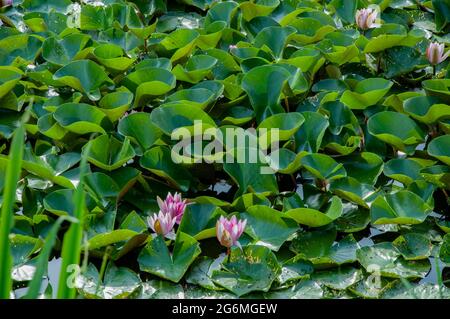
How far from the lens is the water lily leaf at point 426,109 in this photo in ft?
8.05

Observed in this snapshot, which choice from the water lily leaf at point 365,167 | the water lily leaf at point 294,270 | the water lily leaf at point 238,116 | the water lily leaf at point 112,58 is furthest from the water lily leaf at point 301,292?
the water lily leaf at point 112,58

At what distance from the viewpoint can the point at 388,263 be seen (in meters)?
2.05

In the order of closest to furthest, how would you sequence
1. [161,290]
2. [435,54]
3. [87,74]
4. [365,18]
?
[161,290]
[87,74]
[435,54]
[365,18]

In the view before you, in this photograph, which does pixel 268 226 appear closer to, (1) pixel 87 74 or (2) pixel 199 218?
(2) pixel 199 218

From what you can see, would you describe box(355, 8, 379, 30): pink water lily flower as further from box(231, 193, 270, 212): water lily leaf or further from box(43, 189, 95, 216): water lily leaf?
box(43, 189, 95, 216): water lily leaf

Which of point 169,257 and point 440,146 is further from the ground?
point 440,146

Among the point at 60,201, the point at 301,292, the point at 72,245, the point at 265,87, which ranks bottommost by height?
the point at 301,292

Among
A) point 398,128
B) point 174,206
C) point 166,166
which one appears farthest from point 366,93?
point 174,206

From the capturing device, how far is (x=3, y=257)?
4.35 ft

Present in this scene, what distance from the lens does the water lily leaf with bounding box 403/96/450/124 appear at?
2.45m

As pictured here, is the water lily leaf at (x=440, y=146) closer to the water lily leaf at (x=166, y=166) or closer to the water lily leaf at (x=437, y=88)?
the water lily leaf at (x=437, y=88)

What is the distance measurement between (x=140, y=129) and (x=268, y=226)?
523 mm

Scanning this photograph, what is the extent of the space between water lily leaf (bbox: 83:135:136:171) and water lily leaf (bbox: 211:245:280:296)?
1.48 feet

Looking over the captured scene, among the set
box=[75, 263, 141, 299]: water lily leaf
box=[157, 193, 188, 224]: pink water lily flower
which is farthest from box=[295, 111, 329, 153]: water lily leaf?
box=[75, 263, 141, 299]: water lily leaf
